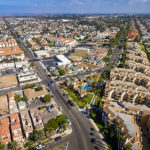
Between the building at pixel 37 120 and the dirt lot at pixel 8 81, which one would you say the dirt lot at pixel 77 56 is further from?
the building at pixel 37 120

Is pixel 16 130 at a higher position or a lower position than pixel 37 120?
lower

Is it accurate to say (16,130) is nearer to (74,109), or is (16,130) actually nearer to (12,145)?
(12,145)

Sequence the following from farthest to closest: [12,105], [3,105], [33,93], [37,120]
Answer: [33,93]
[3,105]
[12,105]
[37,120]

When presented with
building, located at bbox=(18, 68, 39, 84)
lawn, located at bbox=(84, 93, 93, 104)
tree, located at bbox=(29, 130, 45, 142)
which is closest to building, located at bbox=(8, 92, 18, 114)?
building, located at bbox=(18, 68, 39, 84)

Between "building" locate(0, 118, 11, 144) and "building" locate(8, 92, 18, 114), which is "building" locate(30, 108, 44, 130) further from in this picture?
"building" locate(8, 92, 18, 114)

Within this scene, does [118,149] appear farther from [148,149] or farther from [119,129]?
[148,149]

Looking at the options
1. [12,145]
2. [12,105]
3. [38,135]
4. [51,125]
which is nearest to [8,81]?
[12,105]

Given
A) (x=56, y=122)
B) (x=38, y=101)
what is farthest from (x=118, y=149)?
(x=38, y=101)

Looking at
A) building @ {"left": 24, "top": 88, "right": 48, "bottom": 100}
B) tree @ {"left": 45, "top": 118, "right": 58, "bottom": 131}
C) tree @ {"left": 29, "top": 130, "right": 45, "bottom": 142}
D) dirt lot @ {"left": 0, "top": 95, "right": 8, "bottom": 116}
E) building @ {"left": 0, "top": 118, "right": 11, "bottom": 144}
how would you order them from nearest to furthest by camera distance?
tree @ {"left": 29, "top": 130, "right": 45, "bottom": 142} → building @ {"left": 0, "top": 118, "right": 11, "bottom": 144} → tree @ {"left": 45, "top": 118, "right": 58, "bottom": 131} → dirt lot @ {"left": 0, "top": 95, "right": 8, "bottom": 116} → building @ {"left": 24, "top": 88, "right": 48, "bottom": 100}
